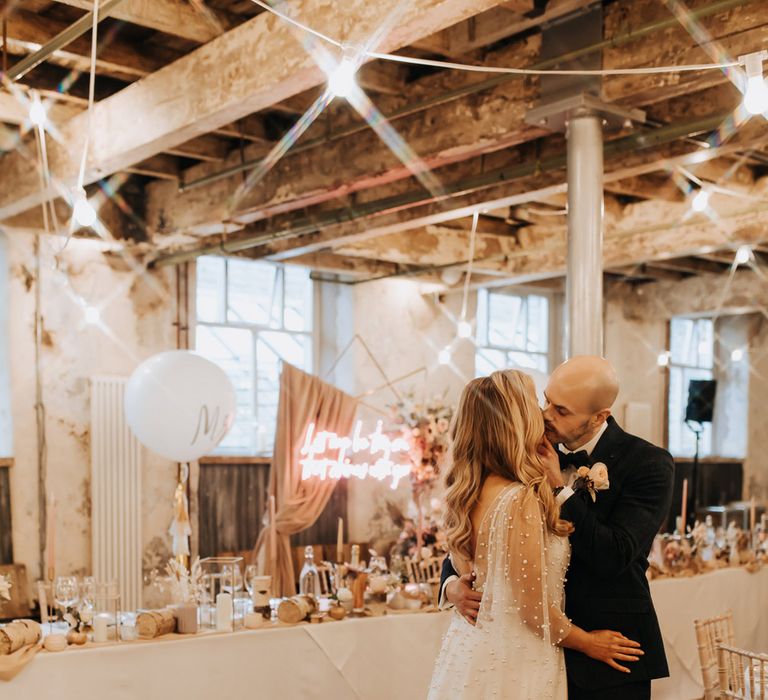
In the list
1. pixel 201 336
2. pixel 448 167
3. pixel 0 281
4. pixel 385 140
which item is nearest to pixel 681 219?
pixel 448 167

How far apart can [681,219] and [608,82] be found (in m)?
3.00

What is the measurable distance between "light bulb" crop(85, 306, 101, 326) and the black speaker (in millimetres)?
5934

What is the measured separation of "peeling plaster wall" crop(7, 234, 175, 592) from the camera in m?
7.11

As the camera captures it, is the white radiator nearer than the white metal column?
No

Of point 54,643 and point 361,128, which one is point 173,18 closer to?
point 361,128

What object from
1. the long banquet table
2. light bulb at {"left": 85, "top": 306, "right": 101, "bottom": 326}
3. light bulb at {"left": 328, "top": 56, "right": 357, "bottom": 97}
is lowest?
the long banquet table

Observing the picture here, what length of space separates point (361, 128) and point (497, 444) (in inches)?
119

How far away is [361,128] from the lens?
5230 millimetres

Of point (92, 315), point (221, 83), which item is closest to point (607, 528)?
A: point (221, 83)

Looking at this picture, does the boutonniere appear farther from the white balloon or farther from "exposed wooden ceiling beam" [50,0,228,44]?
the white balloon

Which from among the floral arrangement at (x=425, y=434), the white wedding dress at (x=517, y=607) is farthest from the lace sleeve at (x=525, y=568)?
the floral arrangement at (x=425, y=434)

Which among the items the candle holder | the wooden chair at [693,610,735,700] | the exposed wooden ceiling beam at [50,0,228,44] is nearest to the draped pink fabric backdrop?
the candle holder

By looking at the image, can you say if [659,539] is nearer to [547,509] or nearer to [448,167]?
[448,167]

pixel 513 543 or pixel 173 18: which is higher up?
pixel 173 18
